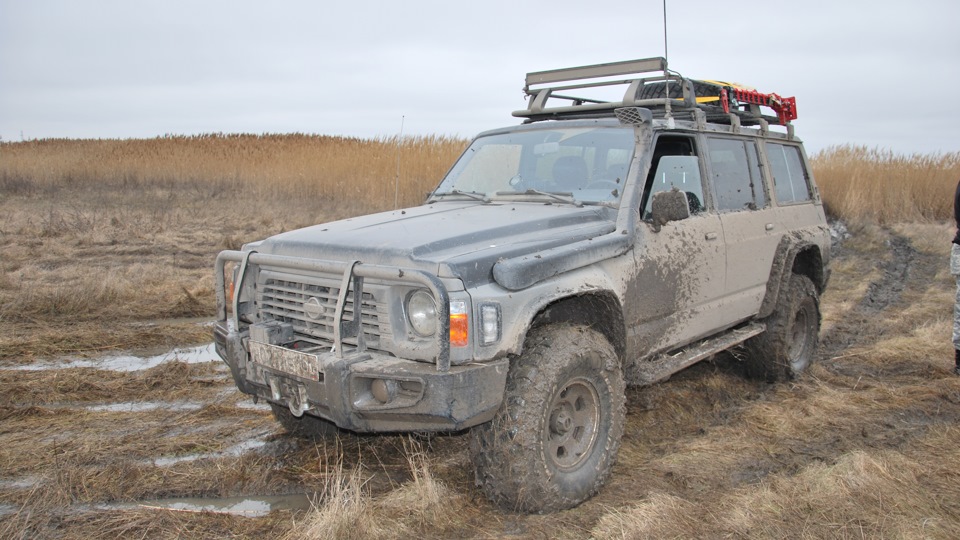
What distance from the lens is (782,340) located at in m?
5.93

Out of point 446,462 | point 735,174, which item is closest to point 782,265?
point 735,174

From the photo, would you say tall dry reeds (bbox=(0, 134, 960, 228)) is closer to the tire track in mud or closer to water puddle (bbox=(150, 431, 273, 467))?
the tire track in mud

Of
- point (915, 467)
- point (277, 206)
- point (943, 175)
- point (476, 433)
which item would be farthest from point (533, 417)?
point (943, 175)

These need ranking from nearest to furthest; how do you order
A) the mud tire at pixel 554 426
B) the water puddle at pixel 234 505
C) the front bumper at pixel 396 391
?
1. the front bumper at pixel 396 391
2. the mud tire at pixel 554 426
3. the water puddle at pixel 234 505

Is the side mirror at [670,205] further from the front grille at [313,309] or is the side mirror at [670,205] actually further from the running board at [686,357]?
the front grille at [313,309]

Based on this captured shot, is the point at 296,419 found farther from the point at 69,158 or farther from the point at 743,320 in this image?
the point at 69,158

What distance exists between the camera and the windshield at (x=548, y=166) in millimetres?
4586

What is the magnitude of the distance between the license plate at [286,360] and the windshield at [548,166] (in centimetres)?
186

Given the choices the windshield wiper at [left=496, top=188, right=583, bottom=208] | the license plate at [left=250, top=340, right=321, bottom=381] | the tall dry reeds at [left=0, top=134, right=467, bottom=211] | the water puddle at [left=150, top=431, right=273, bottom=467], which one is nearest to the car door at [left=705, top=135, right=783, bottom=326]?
the windshield wiper at [left=496, top=188, right=583, bottom=208]

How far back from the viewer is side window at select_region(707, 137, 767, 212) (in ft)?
17.4

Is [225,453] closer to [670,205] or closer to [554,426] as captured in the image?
[554,426]

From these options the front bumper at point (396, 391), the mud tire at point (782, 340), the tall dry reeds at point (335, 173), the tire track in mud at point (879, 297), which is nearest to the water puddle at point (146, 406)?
the front bumper at point (396, 391)

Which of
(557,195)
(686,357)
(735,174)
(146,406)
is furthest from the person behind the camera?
(735,174)

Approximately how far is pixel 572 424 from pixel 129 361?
4223mm
